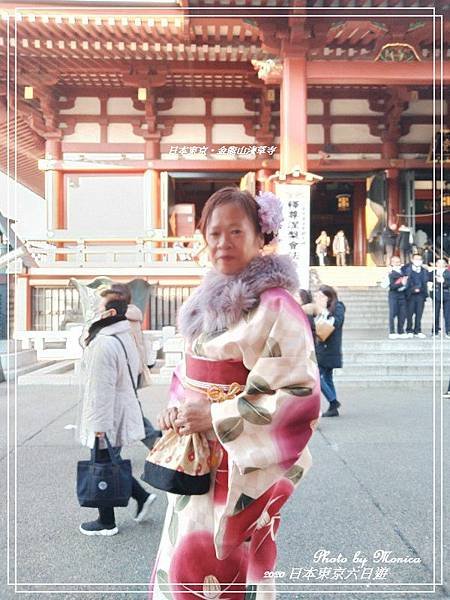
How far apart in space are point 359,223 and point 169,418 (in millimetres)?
14304

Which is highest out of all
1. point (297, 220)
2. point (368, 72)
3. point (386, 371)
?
point (368, 72)

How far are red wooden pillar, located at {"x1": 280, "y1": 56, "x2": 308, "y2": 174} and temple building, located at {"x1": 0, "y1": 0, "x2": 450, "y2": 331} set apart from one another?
0.08 feet

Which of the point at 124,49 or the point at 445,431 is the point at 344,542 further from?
the point at 124,49

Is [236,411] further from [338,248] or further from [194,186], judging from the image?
[338,248]

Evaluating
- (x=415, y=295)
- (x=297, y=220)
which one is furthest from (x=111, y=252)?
(x=415, y=295)

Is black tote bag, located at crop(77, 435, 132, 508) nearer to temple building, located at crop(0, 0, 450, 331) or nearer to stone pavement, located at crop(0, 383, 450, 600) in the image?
stone pavement, located at crop(0, 383, 450, 600)

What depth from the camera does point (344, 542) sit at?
243 centimetres

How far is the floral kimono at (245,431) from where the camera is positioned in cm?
120

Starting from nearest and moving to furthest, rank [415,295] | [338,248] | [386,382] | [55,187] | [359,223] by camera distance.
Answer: [386,382] < [415,295] < [55,187] < [359,223] < [338,248]

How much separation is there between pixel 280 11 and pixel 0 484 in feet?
25.4

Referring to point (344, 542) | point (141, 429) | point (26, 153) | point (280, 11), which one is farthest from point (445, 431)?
point (26, 153)

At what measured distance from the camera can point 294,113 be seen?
329 inches

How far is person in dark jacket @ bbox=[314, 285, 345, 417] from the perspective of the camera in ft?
16.7

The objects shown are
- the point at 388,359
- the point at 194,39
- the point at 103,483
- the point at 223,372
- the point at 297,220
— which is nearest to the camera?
the point at 223,372
